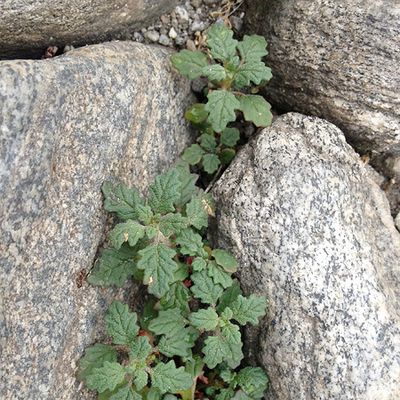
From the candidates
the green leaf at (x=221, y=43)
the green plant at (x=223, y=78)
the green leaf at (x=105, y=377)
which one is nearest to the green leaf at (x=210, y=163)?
the green plant at (x=223, y=78)

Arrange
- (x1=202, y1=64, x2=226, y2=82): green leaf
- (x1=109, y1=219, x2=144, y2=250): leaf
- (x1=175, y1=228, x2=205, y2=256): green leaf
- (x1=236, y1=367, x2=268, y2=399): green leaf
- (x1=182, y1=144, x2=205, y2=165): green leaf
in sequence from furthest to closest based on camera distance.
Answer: (x1=182, y1=144, x2=205, y2=165): green leaf < (x1=202, y1=64, x2=226, y2=82): green leaf < (x1=236, y1=367, x2=268, y2=399): green leaf < (x1=175, y1=228, x2=205, y2=256): green leaf < (x1=109, y1=219, x2=144, y2=250): leaf

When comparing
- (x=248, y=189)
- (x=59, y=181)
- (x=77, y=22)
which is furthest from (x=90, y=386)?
(x=77, y=22)

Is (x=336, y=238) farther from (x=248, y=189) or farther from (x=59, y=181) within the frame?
(x=59, y=181)

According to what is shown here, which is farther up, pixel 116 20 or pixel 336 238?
pixel 116 20

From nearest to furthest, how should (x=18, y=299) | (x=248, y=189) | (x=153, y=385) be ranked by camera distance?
(x=18, y=299), (x=153, y=385), (x=248, y=189)

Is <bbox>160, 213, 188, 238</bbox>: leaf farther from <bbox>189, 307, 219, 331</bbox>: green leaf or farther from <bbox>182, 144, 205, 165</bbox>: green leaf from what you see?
<bbox>182, 144, 205, 165</bbox>: green leaf

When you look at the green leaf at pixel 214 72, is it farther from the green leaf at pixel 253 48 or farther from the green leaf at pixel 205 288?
the green leaf at pixel 205 288

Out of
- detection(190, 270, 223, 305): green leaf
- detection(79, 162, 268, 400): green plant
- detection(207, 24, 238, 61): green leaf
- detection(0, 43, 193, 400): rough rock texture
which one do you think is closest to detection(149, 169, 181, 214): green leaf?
detection(79, 162, 268, 400): green plant
